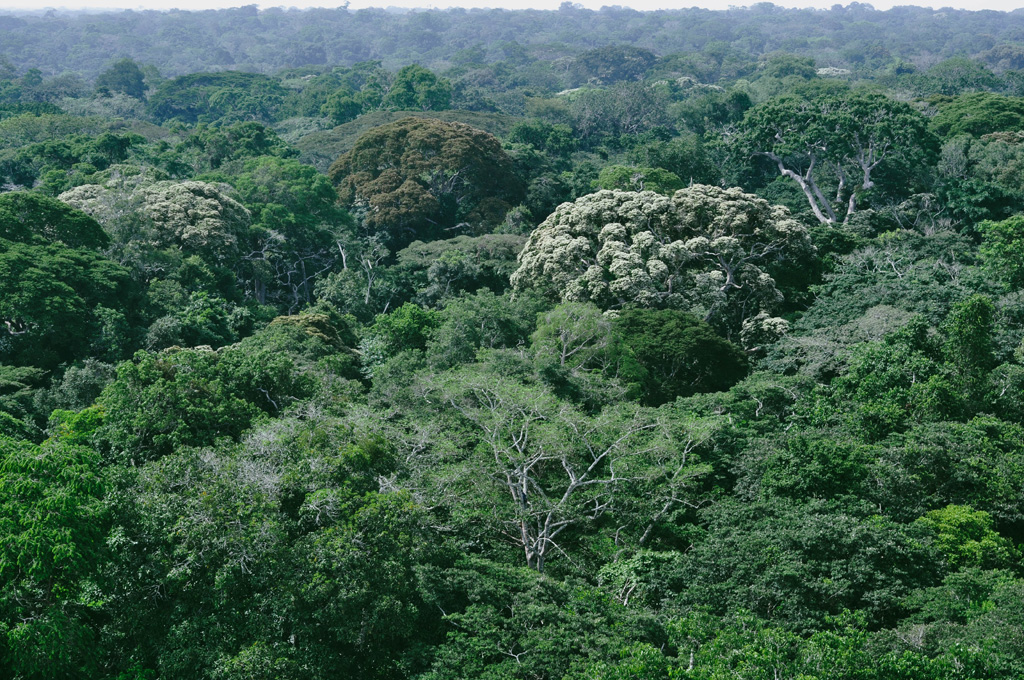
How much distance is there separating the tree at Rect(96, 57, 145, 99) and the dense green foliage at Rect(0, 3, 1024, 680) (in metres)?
53.2

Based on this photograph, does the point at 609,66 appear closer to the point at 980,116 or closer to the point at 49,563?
the point at 980,116

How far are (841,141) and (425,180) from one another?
18.0 meters

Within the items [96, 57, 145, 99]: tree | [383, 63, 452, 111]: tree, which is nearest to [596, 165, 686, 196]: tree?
[383, 63, 452, 111]: tree

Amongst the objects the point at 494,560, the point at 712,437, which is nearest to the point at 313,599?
the point at 494,560

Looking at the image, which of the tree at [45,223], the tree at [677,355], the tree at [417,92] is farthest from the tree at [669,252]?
the tree at [417,92]

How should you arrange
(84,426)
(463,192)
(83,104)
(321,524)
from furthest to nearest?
(83,104) → (463,192) → (84,426) → (321,524)

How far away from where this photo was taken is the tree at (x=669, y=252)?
72.9 ft

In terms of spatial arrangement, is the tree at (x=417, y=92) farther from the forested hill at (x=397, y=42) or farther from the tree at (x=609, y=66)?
the forested hill at (x=397, y=42)

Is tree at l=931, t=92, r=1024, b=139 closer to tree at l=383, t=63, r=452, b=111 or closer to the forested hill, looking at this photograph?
tree at l=383, t=63, r=452, b=111

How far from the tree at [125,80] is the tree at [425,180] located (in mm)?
62106

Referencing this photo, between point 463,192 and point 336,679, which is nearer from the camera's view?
point 336,679

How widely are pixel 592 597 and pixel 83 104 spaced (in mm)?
71926

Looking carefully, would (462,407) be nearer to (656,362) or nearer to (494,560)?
(494,560)

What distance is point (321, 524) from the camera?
36.0 ft
